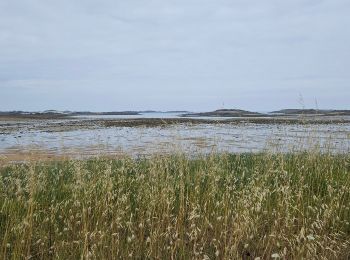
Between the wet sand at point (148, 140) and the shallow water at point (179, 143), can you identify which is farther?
the wet sand at point (148, 140)

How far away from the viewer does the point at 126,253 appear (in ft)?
16.5

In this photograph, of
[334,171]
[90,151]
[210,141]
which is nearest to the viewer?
[334,171]

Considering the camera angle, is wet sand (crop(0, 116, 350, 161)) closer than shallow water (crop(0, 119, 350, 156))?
No

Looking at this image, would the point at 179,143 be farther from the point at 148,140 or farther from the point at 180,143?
the point at 148,140

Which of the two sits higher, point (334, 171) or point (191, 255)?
point (334, 171)

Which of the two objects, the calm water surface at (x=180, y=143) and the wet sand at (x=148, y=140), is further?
the wet sand at (x=148, y=140)

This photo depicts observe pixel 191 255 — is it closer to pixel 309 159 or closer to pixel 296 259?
pixel 296 259

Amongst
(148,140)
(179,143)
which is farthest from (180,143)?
(148,140)

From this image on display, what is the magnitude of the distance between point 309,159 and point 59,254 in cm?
621

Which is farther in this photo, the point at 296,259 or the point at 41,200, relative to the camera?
the point at 41,200

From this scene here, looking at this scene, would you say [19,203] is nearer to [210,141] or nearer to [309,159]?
[309,159]

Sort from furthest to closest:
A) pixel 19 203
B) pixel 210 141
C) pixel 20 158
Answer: pixel 210 141 → pixel 20 158 → pixel 19 203

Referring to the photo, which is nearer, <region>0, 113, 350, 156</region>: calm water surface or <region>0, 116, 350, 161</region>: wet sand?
<region>0, 113, 350, 156</region>: calm water surface

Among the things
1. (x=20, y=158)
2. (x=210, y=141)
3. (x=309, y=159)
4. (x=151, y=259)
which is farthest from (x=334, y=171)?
(x=210, y=141)
